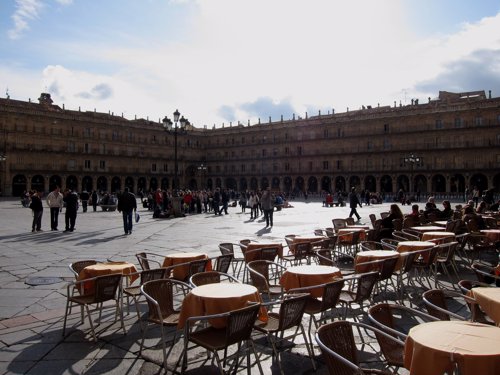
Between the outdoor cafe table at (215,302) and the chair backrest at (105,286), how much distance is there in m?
1.05

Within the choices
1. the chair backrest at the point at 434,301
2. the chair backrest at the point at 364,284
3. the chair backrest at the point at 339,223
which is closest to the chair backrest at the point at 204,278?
the chair backrest at the point at 364,284

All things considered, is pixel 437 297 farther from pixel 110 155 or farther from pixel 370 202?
pixel 110 155

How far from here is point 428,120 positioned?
48.4 m

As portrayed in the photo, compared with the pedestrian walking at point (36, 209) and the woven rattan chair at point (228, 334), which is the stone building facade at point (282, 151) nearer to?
the pedestrian walking at point (36, 209)

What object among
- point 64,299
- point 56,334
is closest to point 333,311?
point 56,334

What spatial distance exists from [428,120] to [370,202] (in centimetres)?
1879

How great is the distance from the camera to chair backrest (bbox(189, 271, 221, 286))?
4531 millimetres

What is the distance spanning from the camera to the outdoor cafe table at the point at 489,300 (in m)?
3.65

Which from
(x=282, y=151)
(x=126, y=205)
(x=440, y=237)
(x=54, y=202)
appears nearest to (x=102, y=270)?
(x=440, y=237)

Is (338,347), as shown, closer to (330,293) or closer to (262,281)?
(330,293)

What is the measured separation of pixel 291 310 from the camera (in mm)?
3701

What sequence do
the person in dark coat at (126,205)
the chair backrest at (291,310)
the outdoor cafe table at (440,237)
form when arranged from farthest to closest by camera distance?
the person in dark coat at (126,205), the outdoor cafe table at (440,237), the chair backrest at (291,310)

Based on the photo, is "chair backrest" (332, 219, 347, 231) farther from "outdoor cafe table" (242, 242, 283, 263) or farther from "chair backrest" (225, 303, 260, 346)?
"chair backrest" (225, 303, 260, 346)

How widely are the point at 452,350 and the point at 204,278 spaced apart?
2.64 meters
